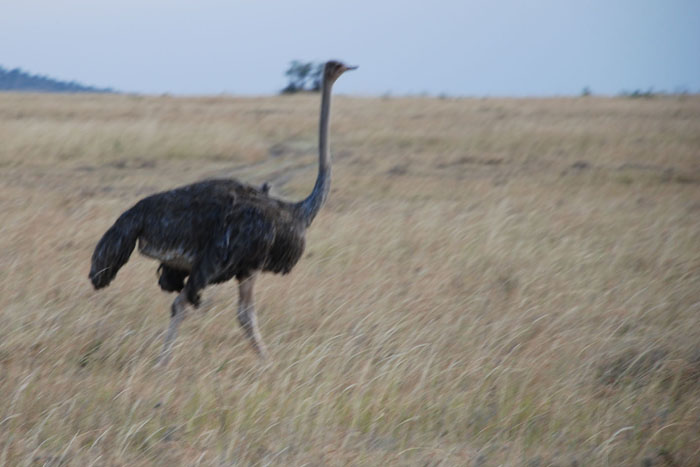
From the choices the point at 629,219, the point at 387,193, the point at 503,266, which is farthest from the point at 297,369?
the point at 387,193

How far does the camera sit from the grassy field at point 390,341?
323 cm

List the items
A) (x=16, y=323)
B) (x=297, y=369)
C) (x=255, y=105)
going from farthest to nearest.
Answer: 1. (x=255, y=105)
2. (x=16, y=323)
3. (x=297, y=369)

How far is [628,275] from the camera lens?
608 cm

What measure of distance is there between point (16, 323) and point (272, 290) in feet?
5.06

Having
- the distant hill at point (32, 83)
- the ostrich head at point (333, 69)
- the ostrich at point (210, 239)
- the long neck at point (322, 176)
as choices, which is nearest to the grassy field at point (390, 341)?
the ostrich at point (210, 239)

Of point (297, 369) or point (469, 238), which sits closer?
point (297, 369)

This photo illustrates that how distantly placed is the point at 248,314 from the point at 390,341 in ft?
2.26

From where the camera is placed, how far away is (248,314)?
4336mm

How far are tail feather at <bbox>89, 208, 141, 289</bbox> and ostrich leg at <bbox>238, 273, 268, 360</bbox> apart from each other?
1.76 ft

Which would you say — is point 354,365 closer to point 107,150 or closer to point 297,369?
point 297,369

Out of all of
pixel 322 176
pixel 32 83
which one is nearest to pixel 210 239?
pixel 322 176

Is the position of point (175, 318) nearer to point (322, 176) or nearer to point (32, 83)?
point (322, 176)

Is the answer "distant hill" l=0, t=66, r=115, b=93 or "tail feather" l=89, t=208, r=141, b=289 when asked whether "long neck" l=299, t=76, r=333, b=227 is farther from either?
"distant hill" l=0, t=66, r=115, b=93

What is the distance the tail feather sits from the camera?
4.19 m
